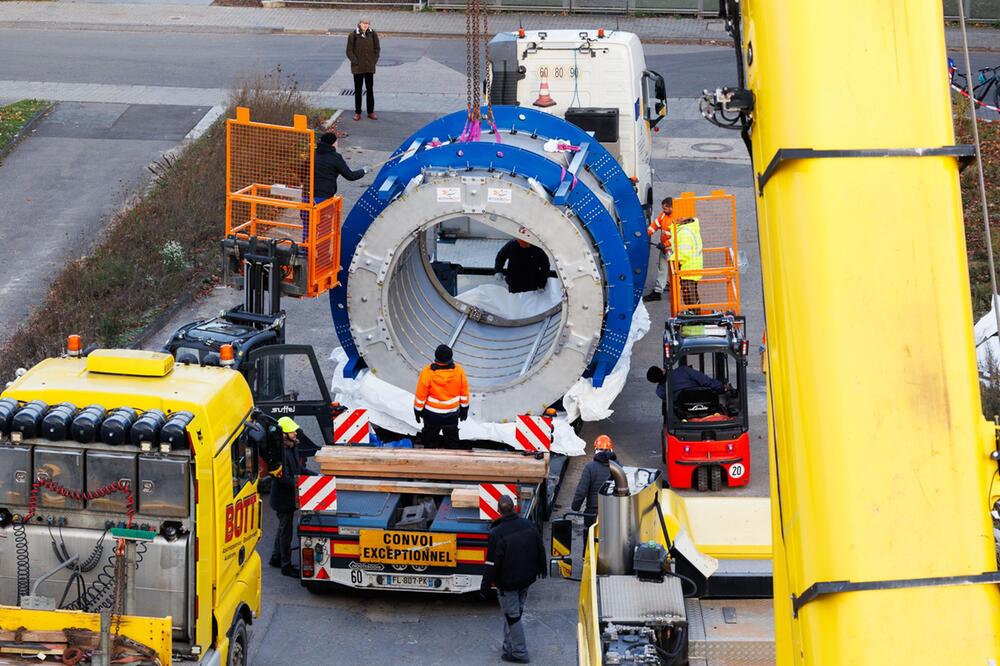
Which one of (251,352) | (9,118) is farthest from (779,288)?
(9,118)

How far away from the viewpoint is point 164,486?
10.1 m

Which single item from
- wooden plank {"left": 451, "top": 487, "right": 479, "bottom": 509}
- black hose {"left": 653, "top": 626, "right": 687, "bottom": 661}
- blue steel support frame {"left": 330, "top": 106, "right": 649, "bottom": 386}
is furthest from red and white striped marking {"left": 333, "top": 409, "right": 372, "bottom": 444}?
black hose {"left": 653, "top": 626, "right": 687, "bottom": 661}

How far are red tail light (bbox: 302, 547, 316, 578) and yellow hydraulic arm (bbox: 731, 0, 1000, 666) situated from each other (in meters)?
7.13

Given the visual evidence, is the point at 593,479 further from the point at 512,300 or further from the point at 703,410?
the point at 512,300

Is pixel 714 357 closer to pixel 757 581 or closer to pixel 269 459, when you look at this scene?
pixel 269 459

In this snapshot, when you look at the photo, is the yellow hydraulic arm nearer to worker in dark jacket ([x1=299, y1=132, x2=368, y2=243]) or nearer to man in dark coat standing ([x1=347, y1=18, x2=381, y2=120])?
worker in dark jacket ([x1=299, y1=132, x2=368, y2=243])

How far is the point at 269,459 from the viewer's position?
38.9ft

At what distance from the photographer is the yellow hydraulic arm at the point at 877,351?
553cm

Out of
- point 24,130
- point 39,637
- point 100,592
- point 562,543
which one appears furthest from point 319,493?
point 24,130

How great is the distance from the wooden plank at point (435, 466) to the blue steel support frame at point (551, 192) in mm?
2720

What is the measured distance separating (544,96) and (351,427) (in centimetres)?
743

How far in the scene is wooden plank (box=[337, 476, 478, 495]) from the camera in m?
13.0

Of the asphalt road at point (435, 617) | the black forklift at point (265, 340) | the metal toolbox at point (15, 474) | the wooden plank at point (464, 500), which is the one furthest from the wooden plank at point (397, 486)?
the metal toolbox at point (15, 474)

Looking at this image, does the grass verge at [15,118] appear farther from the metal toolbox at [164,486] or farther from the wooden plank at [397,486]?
the metal toolbox at [164,486]
